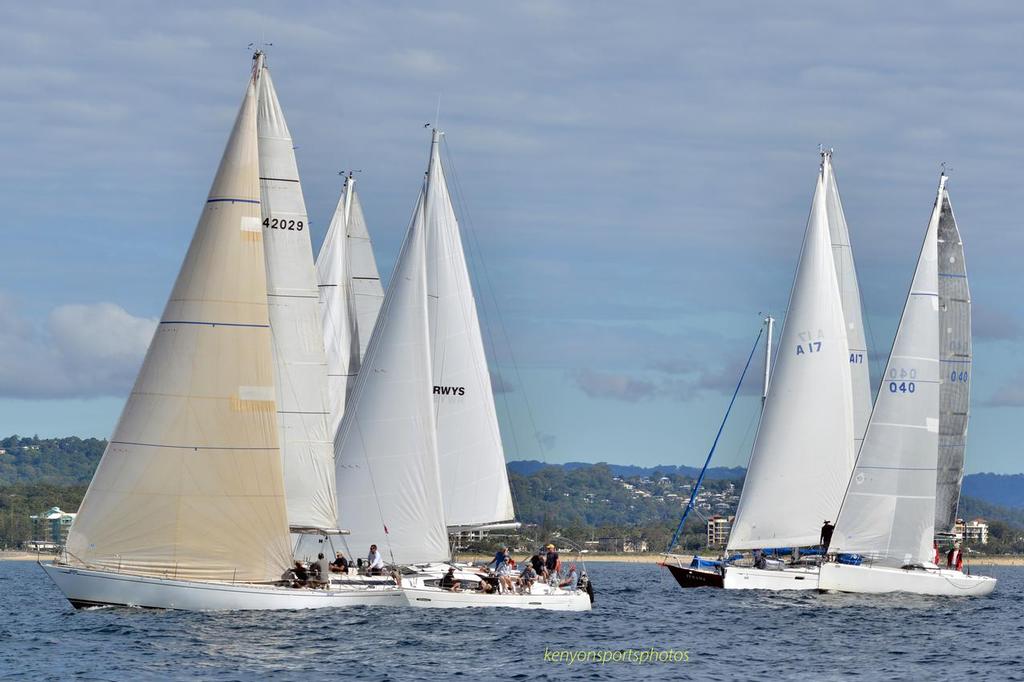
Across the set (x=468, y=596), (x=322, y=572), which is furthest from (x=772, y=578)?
(x=322, y=572)

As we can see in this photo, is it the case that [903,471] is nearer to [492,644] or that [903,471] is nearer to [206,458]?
[492,644]

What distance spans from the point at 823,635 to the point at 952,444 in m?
16.7

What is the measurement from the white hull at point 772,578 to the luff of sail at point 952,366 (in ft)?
19.9

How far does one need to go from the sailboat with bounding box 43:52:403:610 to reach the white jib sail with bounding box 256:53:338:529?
3.96 ft

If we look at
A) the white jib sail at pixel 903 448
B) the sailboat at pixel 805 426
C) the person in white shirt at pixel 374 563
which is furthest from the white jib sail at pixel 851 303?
the person in white shirt at pixel 374 563

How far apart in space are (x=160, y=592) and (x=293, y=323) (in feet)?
25.7

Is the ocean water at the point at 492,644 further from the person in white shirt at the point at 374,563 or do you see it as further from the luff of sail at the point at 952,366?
the luff of sail at the point at 952,366

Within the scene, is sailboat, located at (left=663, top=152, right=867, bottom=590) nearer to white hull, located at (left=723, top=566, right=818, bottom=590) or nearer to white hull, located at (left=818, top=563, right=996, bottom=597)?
white hull, located at (left=723, top=566, right=818, bottom=590)

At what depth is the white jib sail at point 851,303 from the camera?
2395 inches

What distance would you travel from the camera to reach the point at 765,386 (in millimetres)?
64375

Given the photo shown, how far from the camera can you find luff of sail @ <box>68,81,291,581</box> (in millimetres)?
41000

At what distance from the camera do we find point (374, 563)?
45.1 m

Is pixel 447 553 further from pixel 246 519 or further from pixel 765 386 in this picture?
pixel 765 386

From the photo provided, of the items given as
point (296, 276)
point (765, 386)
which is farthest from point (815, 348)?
point (296, 276)
